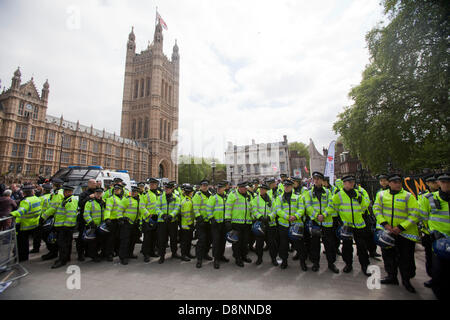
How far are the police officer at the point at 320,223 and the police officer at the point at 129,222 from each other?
4.68 metres

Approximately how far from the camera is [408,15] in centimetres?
1184

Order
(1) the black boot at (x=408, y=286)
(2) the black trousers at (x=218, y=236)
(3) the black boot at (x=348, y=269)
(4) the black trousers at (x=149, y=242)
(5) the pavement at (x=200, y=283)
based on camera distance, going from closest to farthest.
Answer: (5) the pavement at (x=200, y=283) < (1) the black boot at (x=408, y=286) < (3) the black boot at (x=348, y=269) < (2) the black trousers at (x=218, y=236) < (4) the black trousers at (x=149, y=242)

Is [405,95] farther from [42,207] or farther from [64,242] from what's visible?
[42,207]

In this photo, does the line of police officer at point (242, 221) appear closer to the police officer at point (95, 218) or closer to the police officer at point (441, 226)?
the police officer at point (95, 218)

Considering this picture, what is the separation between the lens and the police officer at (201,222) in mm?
5466

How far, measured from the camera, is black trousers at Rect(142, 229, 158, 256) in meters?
5.93

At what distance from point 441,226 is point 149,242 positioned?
6.60m

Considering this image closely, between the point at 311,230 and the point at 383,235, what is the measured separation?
4.65 ft

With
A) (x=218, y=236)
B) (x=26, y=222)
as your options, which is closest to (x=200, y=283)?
(x=218, y=236)

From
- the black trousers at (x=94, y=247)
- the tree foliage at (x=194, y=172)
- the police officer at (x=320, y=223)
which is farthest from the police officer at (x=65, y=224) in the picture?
the tree foliage at (x=194, y=172)

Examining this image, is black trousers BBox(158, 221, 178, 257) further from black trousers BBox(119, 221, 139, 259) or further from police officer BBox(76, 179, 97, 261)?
police officer BBox(76, 179, 97, 261)
